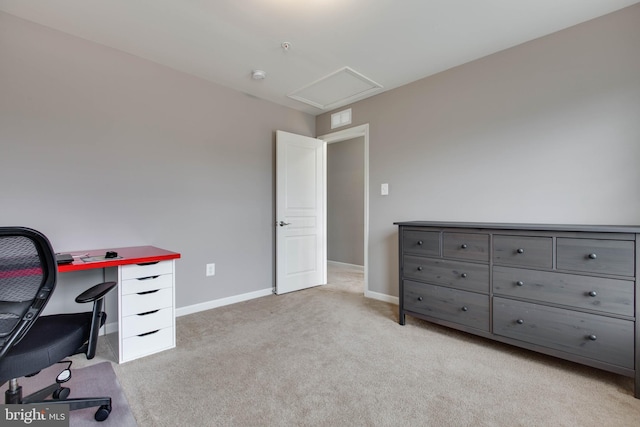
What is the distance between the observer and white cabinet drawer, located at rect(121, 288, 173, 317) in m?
2.04

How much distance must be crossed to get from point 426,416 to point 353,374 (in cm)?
51

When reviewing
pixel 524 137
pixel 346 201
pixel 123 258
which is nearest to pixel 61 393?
pixel 123 258

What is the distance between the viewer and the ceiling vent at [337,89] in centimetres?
297

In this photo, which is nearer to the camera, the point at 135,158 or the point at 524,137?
the point at 524,137

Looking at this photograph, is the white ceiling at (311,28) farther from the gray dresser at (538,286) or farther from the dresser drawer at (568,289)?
the dresser drawer at (568,289)

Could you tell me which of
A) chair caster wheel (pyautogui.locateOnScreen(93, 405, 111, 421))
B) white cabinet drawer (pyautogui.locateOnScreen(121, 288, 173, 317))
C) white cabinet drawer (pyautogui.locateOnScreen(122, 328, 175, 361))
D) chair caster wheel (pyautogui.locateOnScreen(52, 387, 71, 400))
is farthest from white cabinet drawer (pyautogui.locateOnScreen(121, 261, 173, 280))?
chair caster wheel (pyautogui.locateOnScreen(93, 405, 111, 421))

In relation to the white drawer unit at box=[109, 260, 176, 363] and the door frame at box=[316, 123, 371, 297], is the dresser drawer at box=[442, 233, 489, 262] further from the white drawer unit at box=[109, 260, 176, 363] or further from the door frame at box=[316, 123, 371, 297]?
the white drawer unit at box=[109, 260, 176, 363]

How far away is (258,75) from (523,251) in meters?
2.78

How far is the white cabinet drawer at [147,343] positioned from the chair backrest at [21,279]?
1.00m

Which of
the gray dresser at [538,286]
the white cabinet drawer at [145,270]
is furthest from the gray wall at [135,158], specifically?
the gray dresser at [538,286]

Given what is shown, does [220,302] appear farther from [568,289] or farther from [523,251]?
[568,289]

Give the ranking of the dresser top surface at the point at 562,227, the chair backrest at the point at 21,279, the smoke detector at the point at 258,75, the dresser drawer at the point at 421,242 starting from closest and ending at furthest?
the chair backrest at the point at 21,279, the dresser top surface at the point at 562,227, the dresser drawer at the point at 421,242, the smoke detector at the point at 258,75

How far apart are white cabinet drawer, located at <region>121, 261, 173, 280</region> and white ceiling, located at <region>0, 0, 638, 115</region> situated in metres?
1.81

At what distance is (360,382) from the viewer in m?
1.79
